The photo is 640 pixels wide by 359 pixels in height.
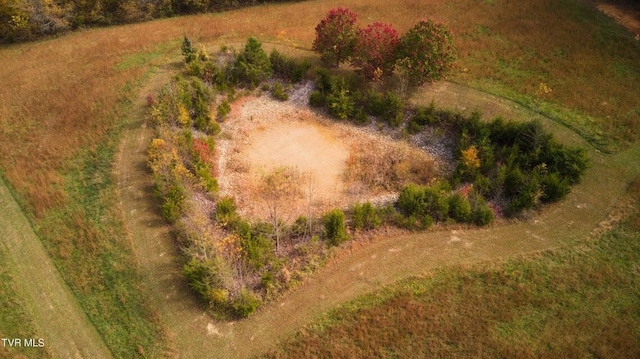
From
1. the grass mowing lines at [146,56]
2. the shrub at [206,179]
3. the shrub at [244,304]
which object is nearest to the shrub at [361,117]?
the shrub at [206,179]

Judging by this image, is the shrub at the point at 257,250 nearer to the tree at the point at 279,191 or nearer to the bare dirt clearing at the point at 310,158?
the tree at the point at 279,191

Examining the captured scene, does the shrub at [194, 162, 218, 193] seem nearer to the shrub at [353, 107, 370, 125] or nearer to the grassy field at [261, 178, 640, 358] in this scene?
the grassy field at [261, 178, 640, 358]

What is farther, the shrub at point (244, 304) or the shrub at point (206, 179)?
the shrub at point (206, 179)

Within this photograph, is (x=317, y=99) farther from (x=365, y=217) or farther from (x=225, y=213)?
(x=225, y=213)

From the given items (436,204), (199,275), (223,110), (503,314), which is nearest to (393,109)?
(436,204)

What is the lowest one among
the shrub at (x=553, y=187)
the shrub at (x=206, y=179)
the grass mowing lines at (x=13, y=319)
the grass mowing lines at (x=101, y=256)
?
the grass mowing lines at (x=13, y=319)

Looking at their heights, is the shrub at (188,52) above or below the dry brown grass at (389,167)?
above
